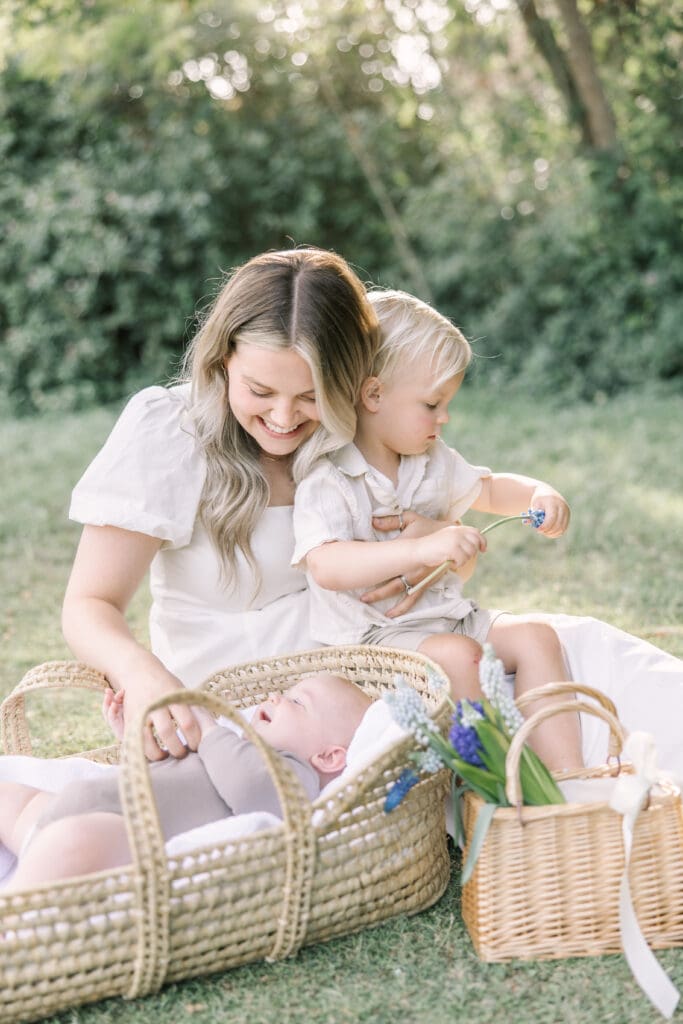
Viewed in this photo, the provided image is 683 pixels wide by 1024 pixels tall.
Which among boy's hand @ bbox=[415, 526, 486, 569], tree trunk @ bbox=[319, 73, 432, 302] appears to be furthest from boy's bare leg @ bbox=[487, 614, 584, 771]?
tree trunk @ bbox=[319, 73, 432, 302]

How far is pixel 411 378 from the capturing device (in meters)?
2.68

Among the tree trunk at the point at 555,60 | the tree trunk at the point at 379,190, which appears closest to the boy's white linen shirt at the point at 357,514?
the tree trunk at the point at 555,60

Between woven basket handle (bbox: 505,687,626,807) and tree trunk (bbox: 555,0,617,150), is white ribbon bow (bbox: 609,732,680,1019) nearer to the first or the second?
woven basket handle (bbox: 505,687,626,807)

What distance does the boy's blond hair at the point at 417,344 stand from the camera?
2.66 meters

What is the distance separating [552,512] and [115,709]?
1114 mm

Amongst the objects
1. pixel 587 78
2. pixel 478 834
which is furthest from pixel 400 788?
pixel 587 78

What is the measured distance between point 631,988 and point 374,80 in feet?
30.9

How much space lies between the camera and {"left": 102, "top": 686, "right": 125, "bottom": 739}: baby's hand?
7.86 ft

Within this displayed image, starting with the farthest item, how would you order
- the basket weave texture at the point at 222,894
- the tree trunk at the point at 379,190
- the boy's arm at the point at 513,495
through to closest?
the tree trunk at the point at 379,190
the boy's arm at the point at 513,495
the basket weave texture at the point at 222,894

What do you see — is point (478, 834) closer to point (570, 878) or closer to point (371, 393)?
point (570, 878)

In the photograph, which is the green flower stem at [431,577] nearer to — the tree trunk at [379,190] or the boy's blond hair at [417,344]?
the boy's blond hair at [417,344]

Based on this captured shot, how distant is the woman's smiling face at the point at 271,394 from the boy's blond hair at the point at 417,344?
0.77 feet

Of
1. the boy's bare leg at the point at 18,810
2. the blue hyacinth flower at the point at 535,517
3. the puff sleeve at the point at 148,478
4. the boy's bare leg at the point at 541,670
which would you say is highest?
the puff sleeve at the point at 148,478

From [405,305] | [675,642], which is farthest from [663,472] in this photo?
[405,305]
